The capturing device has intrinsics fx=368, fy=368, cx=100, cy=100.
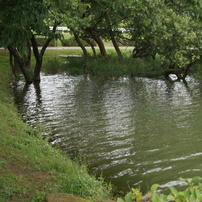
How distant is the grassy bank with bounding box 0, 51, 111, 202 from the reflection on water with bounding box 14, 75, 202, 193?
3.91ft

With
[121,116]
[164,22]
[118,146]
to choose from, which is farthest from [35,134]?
[164,22]

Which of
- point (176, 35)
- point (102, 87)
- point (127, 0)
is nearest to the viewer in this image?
point (127, 0)

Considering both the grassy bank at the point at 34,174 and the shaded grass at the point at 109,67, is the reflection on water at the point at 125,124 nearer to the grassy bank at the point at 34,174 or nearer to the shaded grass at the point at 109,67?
the grassy bank at the point at 34,174

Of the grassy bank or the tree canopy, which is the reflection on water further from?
the tree canopy

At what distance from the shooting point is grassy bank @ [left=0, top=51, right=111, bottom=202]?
5453 mm

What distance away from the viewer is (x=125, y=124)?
12078mm

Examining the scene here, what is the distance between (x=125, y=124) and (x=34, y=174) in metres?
6.10

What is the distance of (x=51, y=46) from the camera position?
38875 millimetres

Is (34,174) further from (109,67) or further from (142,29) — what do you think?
(109,67)

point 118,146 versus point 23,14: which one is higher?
point 23,14

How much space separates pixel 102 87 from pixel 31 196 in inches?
606

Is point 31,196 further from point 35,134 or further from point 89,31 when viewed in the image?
point 89,31

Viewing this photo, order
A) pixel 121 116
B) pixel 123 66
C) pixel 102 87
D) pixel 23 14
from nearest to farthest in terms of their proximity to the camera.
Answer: pixel 23 14
pixel 121 116
pixel 102 87
pixel 123 66

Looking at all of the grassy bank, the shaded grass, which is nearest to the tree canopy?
the shaded grass
